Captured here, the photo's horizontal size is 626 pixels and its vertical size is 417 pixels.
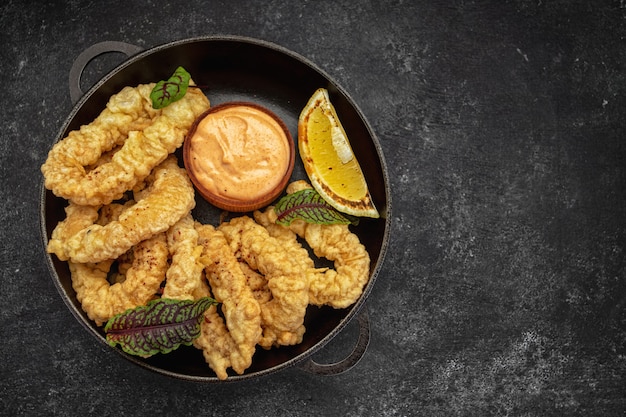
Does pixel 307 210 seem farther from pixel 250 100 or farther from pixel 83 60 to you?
pixel 83 60

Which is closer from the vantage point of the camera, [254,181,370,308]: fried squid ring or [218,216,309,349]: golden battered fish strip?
[218,216,309,349]: golden battered fish strip

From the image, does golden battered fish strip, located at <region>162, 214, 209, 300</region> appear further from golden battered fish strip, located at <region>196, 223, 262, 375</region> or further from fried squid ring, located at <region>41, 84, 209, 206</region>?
fried squid ring, located at <region>41, 84, 209, 206</region>

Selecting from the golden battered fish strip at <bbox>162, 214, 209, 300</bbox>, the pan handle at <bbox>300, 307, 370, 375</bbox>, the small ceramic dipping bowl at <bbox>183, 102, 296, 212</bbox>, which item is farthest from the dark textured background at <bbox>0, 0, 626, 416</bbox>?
the golden battered fish strip at <bbox>162, 214, 209, 300</bbox>

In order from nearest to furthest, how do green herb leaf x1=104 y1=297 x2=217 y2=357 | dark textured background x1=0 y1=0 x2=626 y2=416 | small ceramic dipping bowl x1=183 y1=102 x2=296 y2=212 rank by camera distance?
1. green herb leaf x1=104 y1=297 x2=217 y2=357
2. small ceramic dipping bowl x1=183 y1=102 x2=296 y2=212
3. dark textured background x1=0 y1=0 x2=626 y2=416

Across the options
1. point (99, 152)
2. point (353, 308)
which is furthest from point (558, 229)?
point (99, 152)

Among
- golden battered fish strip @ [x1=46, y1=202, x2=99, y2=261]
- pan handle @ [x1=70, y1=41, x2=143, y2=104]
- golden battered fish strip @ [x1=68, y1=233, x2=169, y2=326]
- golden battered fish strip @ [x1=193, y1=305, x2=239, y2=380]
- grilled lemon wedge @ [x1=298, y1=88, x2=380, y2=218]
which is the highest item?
pan handle @ [x1=70, y1=41, x2=143, y2=104]

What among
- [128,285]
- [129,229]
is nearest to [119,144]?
[129,229]

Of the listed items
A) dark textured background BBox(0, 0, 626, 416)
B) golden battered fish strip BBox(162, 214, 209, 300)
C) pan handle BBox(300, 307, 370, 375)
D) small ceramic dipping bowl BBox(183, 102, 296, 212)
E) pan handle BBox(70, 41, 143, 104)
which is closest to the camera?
golden battered fish strip BBox(162, 214, 209, 300)
